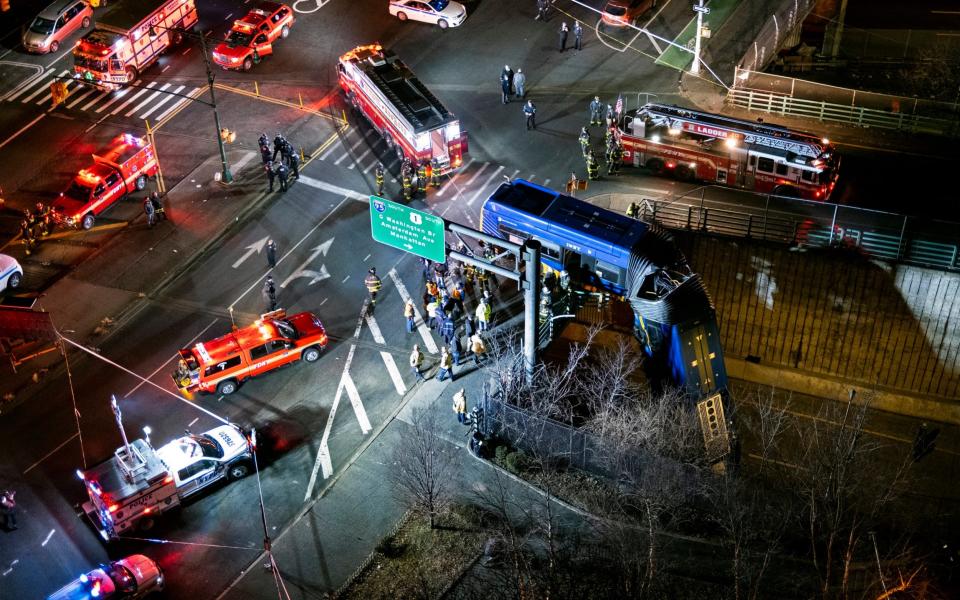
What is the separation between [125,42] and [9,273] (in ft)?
47.0

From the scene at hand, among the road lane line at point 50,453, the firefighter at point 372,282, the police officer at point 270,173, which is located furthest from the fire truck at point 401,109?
the road lane line at point 50,453

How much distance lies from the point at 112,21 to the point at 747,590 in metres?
39.3

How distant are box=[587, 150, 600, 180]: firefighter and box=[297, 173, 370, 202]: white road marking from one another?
A: 8.97 meters

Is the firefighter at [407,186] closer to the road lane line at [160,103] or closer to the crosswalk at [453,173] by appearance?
the crosswalk at [453,173]

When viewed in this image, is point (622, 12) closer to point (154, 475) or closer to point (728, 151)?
point (728, 151)

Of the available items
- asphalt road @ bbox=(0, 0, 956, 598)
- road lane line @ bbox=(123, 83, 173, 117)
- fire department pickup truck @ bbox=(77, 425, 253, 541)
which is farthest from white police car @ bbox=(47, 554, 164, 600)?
road lane line @ bbox=(123, 83, 173, 117)

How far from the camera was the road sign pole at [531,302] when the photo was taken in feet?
103

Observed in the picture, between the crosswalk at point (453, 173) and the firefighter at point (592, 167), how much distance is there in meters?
1.72

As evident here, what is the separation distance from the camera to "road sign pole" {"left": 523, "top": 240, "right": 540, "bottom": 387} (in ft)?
103

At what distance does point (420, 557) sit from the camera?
1348 inches

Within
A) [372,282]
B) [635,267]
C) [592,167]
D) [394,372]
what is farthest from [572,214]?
[394,372]

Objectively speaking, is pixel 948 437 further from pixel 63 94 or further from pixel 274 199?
pixel 63 94

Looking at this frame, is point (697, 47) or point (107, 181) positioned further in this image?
point (697, 47)

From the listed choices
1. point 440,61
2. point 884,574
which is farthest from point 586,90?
point 884,574
